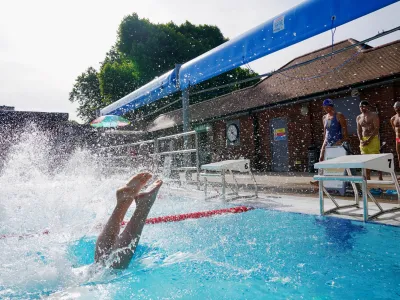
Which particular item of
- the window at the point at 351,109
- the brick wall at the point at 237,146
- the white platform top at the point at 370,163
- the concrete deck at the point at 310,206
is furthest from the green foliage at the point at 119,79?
the white platform top at the point at 370,163

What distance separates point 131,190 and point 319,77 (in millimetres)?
13408

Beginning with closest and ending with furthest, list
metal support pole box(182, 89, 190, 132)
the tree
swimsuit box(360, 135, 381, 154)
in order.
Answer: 1. swimsuit box(360, 135, 381, 154)
2. metal support pole box(182, 89, 190, 132)
3. the tree

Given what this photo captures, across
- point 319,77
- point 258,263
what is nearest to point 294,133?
point 319,77

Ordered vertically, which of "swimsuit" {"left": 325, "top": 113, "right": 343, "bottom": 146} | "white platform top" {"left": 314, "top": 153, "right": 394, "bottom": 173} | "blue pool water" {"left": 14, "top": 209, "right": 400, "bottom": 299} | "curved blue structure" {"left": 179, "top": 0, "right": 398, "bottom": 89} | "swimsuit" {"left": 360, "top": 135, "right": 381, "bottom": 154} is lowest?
"blue pool water" {"left": 14, "top": 209, "right": 400, "bottom": 299}

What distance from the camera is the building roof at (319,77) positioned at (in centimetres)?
1178

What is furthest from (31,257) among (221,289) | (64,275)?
(221,289)

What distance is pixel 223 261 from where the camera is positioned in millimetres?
2631

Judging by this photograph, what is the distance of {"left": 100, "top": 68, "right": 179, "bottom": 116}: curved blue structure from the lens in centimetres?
1035

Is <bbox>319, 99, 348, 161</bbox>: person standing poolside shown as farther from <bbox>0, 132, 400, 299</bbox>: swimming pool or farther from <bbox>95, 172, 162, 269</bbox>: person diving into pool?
<bbox>95, 172, 162, 269</bbox>: person diving into pool

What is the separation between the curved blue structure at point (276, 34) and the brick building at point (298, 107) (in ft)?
5.96

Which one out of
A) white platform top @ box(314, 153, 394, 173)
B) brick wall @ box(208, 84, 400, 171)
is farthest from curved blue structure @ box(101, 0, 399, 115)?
brick wall @ box(208, 84, 400, 171)

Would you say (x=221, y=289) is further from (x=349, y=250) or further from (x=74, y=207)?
(x=74, y=207)

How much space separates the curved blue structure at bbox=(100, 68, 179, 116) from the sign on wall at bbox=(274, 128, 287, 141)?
6.51 metres

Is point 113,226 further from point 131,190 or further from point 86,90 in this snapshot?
point 86,90
